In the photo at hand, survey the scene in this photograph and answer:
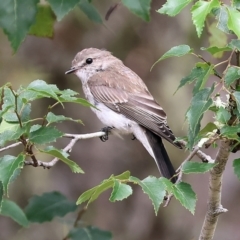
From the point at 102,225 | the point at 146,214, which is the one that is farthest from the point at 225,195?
the point at 102,225

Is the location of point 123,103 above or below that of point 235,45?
above

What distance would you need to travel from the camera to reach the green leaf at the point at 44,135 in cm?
234

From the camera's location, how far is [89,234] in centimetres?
356

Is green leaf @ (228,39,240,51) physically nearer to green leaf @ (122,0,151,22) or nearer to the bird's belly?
green leaf @ (122,0,151,22)

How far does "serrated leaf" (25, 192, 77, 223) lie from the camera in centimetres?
372

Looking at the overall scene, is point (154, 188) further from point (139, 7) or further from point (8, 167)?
point (139, 7)

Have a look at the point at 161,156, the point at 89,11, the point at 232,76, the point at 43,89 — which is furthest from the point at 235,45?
the point at 161,156

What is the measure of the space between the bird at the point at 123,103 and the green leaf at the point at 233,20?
1.73 meters

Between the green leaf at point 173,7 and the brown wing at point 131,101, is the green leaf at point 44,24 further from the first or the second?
the green leaf at point 173,7

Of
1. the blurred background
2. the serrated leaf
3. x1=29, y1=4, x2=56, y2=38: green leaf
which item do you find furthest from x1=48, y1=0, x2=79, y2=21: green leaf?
the blurred background

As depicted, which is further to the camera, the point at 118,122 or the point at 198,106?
the point at 118,122

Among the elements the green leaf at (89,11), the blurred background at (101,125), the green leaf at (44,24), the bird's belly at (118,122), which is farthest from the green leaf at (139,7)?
the blurred background at (101,125)

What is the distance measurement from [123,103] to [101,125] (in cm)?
150

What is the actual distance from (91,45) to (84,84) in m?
1.09
